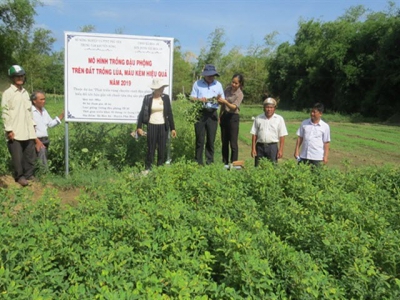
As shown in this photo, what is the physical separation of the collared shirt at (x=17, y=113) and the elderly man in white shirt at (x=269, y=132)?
340cm

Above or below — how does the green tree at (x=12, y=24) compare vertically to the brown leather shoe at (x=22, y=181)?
above

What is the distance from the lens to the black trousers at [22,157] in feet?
21.0

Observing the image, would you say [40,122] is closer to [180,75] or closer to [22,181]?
[22,181]

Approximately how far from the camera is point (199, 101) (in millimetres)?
7320

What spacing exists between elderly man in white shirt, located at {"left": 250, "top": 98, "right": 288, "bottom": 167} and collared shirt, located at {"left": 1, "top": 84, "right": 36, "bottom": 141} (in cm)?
340

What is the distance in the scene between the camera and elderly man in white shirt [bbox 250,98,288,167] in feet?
21.4

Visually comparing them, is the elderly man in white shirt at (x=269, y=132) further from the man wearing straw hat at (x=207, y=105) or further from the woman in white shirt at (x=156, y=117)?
the woman in white shirt at (x=156, y=117)

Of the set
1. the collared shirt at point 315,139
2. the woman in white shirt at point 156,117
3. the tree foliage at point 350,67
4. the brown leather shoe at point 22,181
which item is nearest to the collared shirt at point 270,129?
the collared shirt at point 315,139

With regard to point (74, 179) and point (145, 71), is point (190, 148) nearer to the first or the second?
point (145, 71)

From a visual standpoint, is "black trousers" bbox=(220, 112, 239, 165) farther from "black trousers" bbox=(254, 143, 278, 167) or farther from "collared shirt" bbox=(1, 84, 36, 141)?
"collared shirt" bbox=(1, 84, 36, 141)

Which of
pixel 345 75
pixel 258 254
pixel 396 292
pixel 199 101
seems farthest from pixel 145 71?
pixel 345 75

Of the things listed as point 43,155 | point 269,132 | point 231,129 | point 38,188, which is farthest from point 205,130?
point 38,188

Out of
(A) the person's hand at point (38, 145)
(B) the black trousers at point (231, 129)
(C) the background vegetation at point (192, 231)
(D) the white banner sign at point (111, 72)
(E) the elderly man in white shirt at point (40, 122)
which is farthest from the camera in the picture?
(B) the black trousers at point (231, 129)

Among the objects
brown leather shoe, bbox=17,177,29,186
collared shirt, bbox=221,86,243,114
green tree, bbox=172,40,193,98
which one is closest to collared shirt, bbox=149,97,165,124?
collared shirt, bbox=221,86,243,114
